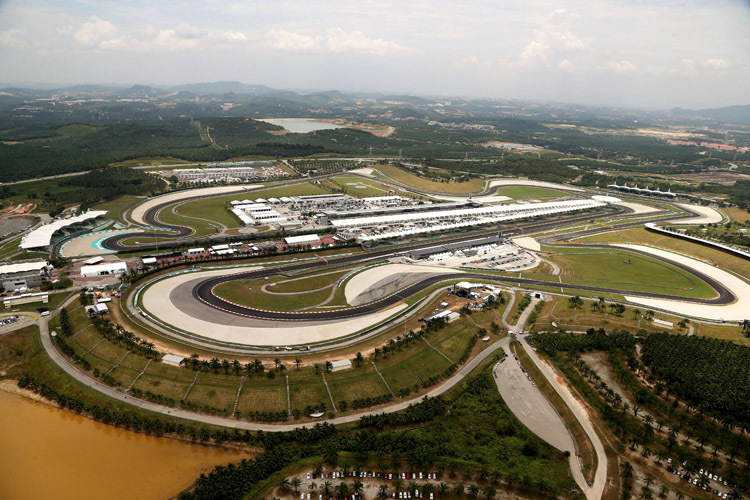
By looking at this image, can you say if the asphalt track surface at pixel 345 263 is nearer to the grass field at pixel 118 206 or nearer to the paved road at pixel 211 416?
the grass field at pixel 118 206

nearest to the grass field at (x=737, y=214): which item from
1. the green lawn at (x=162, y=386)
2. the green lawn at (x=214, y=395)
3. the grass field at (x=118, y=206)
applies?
the green lawn at (x=214, y=395)

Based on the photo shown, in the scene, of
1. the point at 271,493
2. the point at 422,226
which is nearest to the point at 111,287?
the point at 271,493

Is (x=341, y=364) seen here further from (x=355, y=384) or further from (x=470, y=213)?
(x=470, y=213)

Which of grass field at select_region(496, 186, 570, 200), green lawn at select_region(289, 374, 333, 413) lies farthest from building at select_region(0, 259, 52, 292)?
grass field at select_region(496, 186, 570, 200)

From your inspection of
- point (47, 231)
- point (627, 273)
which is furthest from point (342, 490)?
point (47, 231)

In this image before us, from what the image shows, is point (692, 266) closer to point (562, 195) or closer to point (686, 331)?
point (686, 331)
